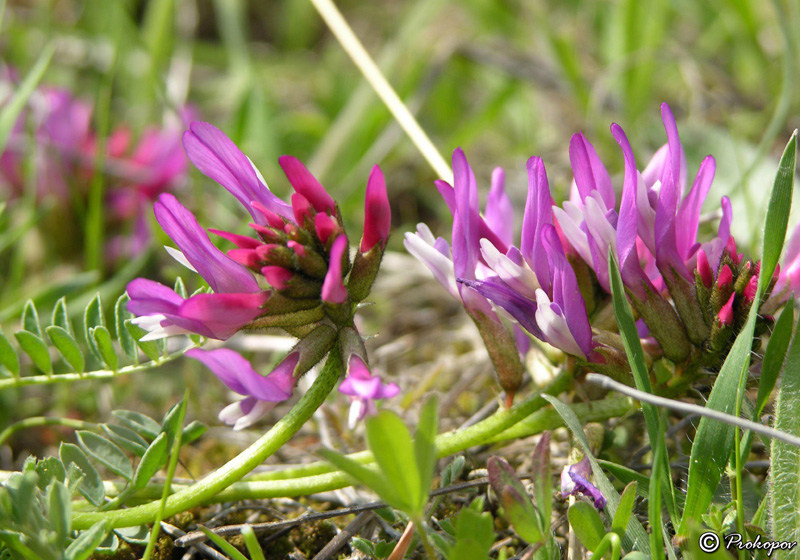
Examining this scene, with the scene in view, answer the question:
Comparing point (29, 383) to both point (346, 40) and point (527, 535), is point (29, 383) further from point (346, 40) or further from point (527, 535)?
point (346, 40)

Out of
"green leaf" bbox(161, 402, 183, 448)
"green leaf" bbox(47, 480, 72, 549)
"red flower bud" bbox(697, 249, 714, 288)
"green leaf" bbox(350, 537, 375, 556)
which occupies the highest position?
"red flower bud" bbox(697, 249, 714, 288)

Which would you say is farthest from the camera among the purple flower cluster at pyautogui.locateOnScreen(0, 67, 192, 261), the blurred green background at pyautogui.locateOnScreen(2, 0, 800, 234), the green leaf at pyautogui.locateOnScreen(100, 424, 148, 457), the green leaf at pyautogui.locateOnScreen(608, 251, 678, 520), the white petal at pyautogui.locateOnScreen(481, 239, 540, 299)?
the blurred green background at pyautogui.locateOnScreen(2, 0, 800, 234)

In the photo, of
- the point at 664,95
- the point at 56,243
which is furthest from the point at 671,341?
the point at 664,95

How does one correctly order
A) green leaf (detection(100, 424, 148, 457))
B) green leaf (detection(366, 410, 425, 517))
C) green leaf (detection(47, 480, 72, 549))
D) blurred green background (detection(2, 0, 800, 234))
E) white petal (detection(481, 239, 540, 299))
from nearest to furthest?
green leaf (detection(366, 410, 425, 517)) → green leaf (detection(47, 480, 72, 549)) → white petal (detection(481, 239, 540, 299)) → green leaf (detection(100, 424, 148, 457)) → blurred green background (detection(2, 0, 800, 234))

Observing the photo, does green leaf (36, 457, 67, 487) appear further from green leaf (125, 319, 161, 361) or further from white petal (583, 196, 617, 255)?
white petal (583, 196, 617, 255)

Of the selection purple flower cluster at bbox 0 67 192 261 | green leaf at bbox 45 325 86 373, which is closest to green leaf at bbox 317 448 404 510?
green leaf at bbox 45 325 86 373

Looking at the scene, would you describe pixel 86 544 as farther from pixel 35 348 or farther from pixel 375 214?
pixel 375 214
